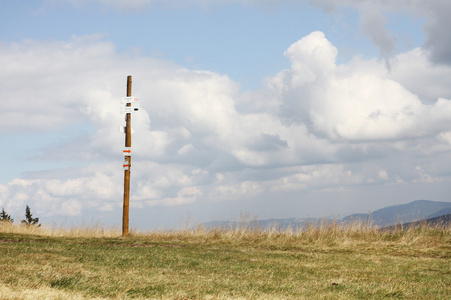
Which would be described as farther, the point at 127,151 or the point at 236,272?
the point at 127,151

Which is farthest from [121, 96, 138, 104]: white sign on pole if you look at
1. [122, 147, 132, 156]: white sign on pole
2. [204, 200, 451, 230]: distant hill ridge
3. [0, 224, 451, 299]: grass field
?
[0, 224, 451, 299]: grass field

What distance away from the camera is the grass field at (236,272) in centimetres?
743

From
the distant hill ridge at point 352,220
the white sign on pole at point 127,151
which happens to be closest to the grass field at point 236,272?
the distant hill ridge at point 352,220

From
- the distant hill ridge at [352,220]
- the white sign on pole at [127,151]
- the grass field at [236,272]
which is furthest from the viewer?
the white sign on pole at [127,151]

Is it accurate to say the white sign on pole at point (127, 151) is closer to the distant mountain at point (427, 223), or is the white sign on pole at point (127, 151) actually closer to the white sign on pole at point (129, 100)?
the white sign on pole at point (129, 100)

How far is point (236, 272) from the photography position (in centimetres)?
998

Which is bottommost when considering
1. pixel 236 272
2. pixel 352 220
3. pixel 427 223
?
pixel 236 272

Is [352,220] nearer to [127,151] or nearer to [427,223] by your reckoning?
[427,223]

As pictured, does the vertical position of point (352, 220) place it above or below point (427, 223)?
above

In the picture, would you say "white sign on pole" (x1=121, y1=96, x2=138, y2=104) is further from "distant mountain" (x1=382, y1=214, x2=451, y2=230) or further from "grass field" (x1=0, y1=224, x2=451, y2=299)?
"distant mountain" (x1=382, y1=214, x2=451, y2=230)

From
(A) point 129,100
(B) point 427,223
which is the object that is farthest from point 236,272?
(A) point 129,100

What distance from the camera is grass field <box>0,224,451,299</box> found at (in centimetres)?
743

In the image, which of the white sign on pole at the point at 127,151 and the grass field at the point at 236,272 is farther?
the white sign on pole at the point at 127,151

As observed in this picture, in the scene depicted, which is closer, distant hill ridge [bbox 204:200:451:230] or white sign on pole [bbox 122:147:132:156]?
distant hill ridge [bbox 204:200:451:230]
